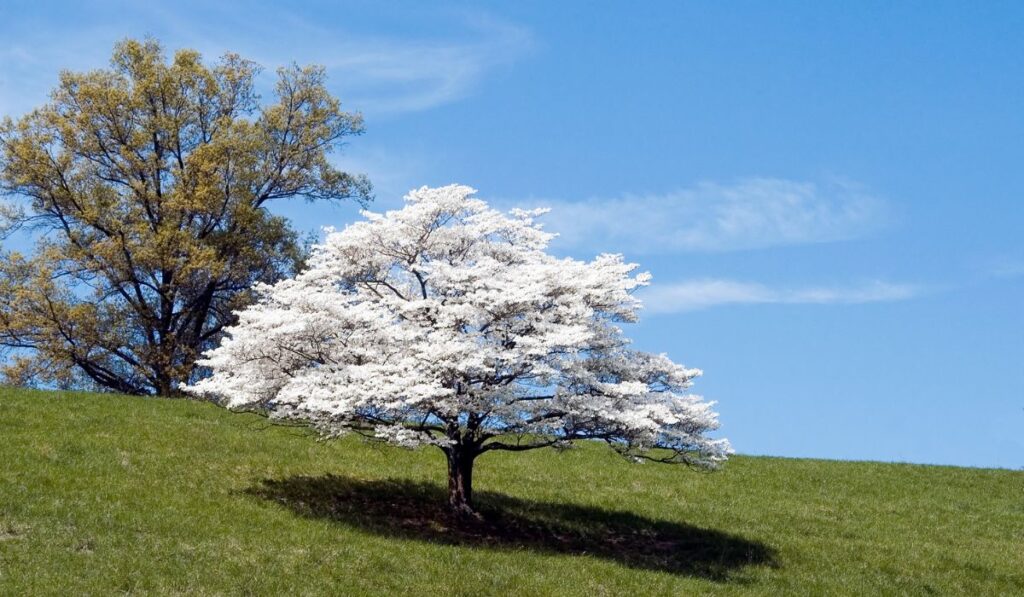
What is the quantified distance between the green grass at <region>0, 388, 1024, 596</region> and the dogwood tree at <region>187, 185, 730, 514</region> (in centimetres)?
234

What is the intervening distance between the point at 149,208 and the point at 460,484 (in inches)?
987

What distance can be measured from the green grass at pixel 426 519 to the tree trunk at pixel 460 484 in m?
0.65

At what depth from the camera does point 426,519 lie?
2575 cm

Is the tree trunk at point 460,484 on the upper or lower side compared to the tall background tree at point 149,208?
lower

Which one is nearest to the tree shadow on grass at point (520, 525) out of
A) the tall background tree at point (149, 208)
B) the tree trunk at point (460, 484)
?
the tree trunk at point (460, 484)

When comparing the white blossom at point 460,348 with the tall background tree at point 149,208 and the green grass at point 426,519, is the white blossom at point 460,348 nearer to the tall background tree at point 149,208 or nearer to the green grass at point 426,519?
the green grass at point 426,519

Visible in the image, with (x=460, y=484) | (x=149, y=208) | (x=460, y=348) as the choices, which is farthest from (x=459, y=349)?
(x=149, y=208)

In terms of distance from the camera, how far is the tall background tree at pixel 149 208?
42625 millimetres

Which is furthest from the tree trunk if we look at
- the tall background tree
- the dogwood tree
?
the tall background tree

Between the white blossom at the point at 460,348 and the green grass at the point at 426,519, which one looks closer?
the green grass at the point at 426,519

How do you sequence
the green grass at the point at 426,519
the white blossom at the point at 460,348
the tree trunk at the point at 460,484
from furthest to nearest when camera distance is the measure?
the tree trunk at the point at 460,484 → the white blossom at the point at 460,348 → the green grass at the point at 426,519

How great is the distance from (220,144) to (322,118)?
5454 mm

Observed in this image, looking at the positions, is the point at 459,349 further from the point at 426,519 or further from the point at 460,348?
the point at 426,519

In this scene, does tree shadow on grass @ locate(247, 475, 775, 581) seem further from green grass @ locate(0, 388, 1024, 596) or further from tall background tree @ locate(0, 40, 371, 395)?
tall background tree @ locate(0, 40, 371, 395)
